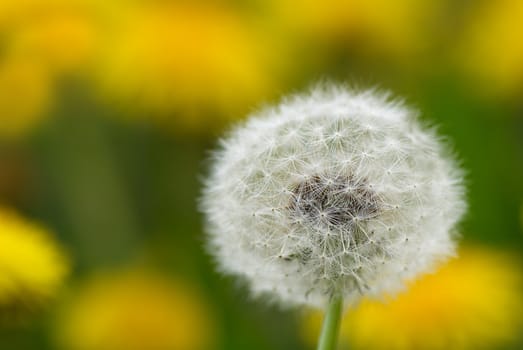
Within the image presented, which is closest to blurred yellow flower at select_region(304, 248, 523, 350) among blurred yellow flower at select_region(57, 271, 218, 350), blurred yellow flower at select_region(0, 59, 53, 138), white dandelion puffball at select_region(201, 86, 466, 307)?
blurred yellow flower at select_region(57, 271, 218, 350)

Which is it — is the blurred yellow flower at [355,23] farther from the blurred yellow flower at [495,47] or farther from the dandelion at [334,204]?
the dandelion at [334,204]

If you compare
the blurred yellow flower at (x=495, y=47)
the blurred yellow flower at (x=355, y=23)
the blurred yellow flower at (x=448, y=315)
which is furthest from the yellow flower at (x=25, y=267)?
the blurred yellow flower at (x=495, y=47)

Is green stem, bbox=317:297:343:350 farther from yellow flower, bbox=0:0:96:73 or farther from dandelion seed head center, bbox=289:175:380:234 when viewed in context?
yellow flower, bbox=0:0:96:73

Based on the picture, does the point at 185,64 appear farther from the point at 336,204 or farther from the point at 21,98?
the point at 336,204

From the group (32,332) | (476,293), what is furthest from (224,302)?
(476,293)

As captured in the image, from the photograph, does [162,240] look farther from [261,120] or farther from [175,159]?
[261,120]

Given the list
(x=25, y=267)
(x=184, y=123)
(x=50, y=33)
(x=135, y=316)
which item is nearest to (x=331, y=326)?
(x=25, y=267)
